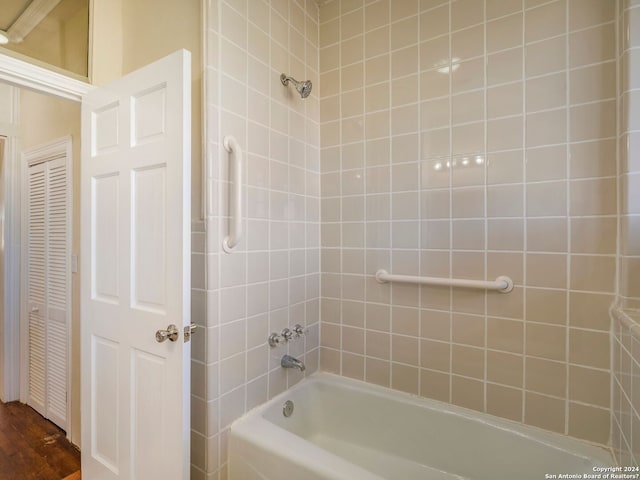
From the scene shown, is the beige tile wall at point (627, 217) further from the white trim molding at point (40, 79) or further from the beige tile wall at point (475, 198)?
the white trim molding at point (40, 79)

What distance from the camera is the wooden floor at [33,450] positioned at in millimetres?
1785

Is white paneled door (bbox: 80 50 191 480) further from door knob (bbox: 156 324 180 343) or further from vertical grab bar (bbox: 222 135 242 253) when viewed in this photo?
vertical grab bar (bbox: 222 135 242 253)

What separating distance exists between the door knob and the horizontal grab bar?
1013 mm

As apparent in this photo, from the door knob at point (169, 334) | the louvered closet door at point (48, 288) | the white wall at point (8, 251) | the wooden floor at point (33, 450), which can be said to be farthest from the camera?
the white wall at point (8, 251)

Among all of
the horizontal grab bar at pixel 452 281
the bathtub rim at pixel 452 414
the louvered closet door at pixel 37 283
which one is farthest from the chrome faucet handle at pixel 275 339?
the louvered closet door at pixel 37 283

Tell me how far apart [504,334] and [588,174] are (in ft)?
2.45

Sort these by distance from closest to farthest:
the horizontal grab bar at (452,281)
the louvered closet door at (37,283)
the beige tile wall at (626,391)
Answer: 1. the beige tile wall at (626,391)
2. the horizontal grab bar at (452,281)
3. the louvered closet door at (37,283)

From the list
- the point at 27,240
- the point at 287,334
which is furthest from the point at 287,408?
the point at 27,240

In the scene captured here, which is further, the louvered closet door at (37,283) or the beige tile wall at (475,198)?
the louvered closet door at (37,283)

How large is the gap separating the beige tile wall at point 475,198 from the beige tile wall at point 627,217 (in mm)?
61

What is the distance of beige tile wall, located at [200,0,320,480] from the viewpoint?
4.09ft

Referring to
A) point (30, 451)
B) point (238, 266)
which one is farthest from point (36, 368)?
point (238, 266)

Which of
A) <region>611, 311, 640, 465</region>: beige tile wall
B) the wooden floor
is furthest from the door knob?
<region>611, 311, 640, 465</region>: beige tile wall

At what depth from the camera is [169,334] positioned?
3.57ft
